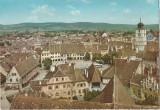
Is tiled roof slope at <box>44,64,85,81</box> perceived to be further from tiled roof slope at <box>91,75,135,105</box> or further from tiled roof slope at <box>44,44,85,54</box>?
tiled roof slope at <box>44,44,85,54</box>

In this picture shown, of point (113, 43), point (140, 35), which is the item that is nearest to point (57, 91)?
point (140, 35)

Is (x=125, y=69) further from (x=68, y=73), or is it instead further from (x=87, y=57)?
(x=87, y=57)

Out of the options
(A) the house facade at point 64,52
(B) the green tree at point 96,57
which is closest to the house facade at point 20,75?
(B) the green tree at point 96,57

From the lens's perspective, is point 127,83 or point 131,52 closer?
point 127,83

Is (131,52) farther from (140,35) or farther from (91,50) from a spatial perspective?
(91,50)

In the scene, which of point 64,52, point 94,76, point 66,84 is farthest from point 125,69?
point 64,52

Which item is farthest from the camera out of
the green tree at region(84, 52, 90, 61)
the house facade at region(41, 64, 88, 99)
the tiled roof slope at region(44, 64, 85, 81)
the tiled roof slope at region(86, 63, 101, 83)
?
the green tree at region(84, 52, 90, 61)

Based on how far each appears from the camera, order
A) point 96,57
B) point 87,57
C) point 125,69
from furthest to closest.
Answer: point 87,57 → point 96,57 → point 125,69

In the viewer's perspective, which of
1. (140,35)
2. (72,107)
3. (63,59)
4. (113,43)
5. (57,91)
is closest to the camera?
(72,107)

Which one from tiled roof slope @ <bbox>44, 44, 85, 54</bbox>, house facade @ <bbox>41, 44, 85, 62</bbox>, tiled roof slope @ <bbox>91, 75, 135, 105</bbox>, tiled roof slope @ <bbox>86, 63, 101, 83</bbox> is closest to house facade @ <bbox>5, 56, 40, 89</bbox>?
tiled roof slope @ <bbox>86, 63, 101, 83</bbox>
